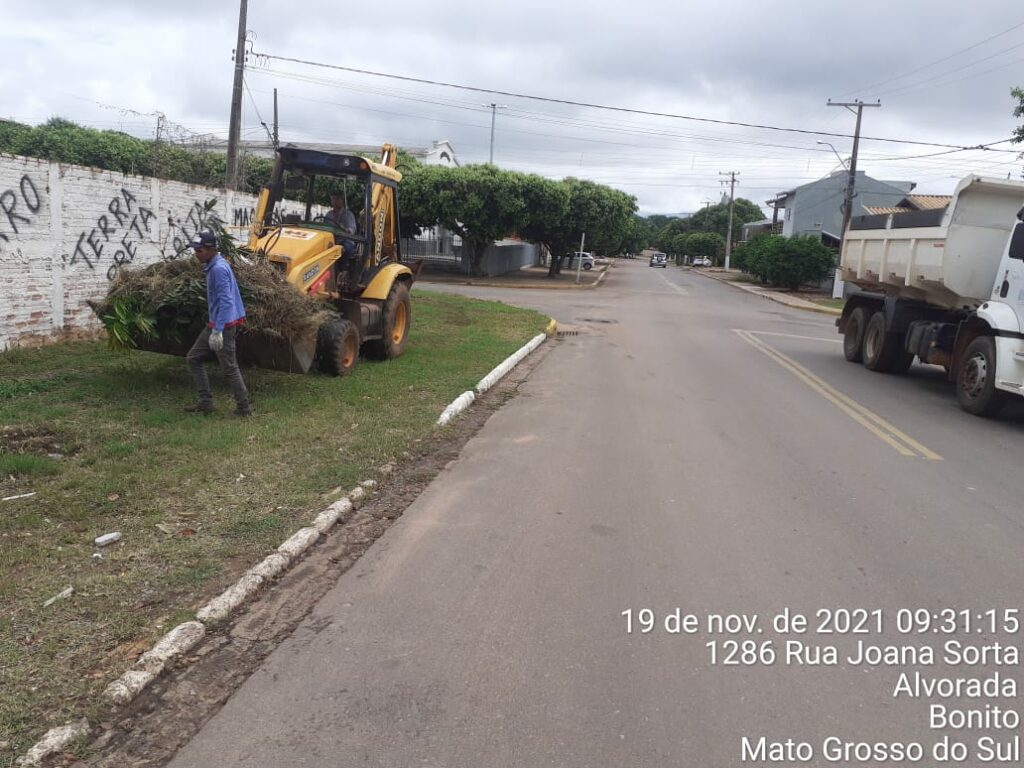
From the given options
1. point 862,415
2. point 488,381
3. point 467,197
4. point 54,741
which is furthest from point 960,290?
point 467,197

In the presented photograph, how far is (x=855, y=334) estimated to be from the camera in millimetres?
14992

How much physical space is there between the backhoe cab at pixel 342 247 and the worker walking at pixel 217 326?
4.70 ft

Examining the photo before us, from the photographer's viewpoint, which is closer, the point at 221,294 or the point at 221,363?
the point at 221,294

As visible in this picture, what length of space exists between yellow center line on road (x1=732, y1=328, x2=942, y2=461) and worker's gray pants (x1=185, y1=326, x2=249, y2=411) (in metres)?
6.68

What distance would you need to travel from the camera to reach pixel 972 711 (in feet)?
11.3

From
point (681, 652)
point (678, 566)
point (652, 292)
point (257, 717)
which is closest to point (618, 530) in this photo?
point (678, 566)

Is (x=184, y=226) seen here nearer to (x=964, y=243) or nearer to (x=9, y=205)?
(x=9, y=205)

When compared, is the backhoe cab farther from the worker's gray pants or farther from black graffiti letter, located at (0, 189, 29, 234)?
black graffiti letter, located at (0, 189, 29, 234)

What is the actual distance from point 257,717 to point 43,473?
138 inches

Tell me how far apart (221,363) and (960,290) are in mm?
9947

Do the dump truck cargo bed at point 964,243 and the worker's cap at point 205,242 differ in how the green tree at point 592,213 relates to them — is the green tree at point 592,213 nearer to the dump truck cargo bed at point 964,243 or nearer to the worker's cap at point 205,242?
the dump truck cargo bed at point 964,243

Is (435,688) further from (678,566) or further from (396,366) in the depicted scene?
(396,366)

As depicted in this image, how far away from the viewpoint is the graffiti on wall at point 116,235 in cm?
1095

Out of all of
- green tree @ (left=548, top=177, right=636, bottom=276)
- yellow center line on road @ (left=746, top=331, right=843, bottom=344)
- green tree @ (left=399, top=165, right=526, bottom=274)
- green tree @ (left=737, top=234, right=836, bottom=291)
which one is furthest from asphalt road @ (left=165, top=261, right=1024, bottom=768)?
green tree @ (left=737, top=234, right=836, bottom=291)
